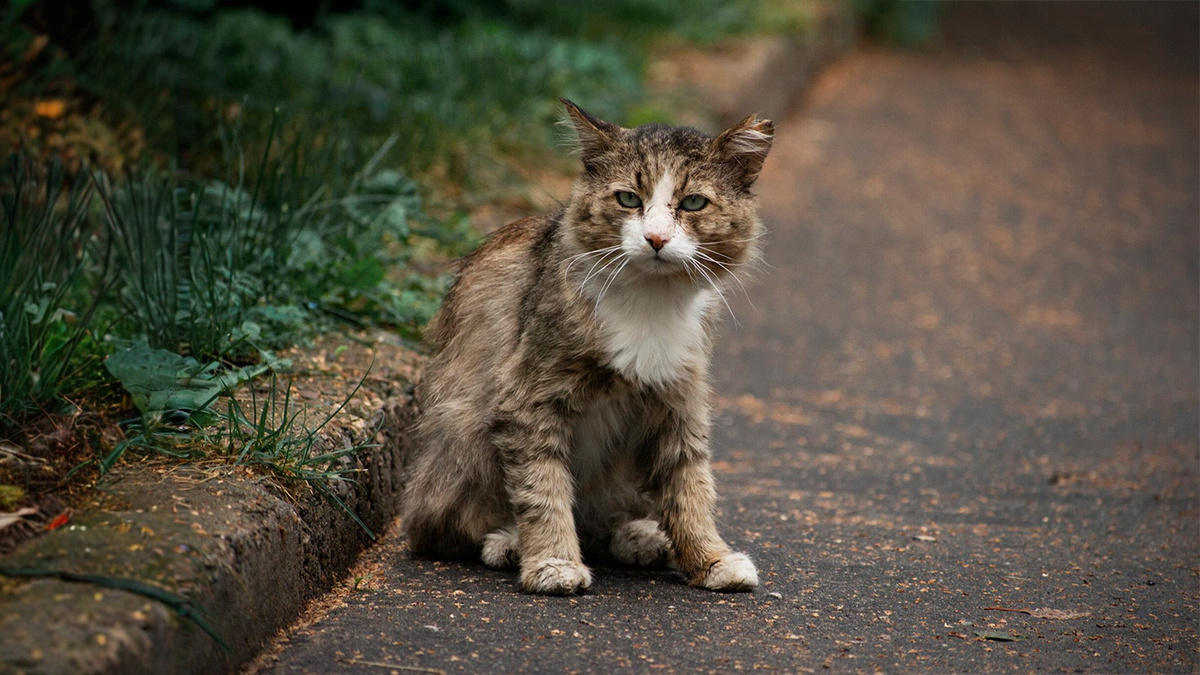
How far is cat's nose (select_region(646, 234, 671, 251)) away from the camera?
3162 millimetres

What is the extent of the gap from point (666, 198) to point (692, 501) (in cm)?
85

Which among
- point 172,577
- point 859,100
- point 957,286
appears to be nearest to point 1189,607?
point 172,577

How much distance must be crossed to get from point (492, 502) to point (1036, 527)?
196cm

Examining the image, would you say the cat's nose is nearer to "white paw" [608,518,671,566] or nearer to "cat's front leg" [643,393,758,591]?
"cat's front leg" [643,393,758,591]

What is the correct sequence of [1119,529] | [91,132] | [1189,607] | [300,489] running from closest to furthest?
[300,489]
[1189,607]
[1119,529]
[91,132]

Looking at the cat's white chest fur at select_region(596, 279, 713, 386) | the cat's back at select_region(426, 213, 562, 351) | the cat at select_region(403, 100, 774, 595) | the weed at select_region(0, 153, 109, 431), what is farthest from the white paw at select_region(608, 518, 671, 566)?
the weed at select_region(0, 153, 109, 431)

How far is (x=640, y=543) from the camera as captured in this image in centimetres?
360

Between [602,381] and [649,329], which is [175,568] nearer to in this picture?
[602,381]

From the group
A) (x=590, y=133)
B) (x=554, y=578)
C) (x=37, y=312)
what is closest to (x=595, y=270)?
(x=590, y=133)

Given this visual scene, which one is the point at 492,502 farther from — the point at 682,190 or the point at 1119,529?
the point at 1119,529

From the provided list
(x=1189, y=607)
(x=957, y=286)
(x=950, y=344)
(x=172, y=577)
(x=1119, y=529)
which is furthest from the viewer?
(x=957, y=286)

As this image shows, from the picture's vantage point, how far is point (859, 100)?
39.0 ft

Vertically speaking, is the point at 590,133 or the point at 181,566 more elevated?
the point at 590,133

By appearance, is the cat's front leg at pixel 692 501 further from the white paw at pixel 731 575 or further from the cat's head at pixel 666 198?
the cat's head at pixel 666 198
